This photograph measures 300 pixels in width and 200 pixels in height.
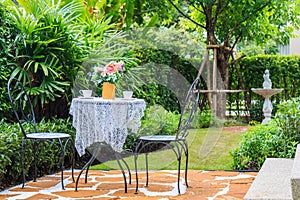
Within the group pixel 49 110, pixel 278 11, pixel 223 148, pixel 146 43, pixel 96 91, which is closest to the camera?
pixel 49 110

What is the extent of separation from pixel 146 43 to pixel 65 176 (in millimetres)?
4392

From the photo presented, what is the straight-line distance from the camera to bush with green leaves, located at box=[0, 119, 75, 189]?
4.91 m

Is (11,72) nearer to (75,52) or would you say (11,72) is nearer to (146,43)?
(75,52)

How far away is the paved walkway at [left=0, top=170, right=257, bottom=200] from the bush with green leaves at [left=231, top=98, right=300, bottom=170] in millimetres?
312

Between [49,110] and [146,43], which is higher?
[146,43]

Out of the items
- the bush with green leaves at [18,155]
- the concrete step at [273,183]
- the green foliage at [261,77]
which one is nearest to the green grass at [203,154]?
the bush with green leaves at [18,155]

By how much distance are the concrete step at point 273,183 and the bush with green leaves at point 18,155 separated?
90.0 inches

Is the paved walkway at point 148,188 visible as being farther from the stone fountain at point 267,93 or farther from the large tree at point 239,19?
the large tree at point 239,19

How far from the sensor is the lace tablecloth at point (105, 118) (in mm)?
4574

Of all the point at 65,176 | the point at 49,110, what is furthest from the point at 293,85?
the point at 65,176

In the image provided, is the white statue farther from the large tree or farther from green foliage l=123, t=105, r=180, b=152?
green foliage l=123, t=105, r=180, b=152

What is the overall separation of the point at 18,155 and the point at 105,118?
111cm

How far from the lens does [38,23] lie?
6.46m

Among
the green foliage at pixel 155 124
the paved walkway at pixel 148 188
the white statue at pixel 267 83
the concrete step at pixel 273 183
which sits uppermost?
the white statue at pixel 267 83
